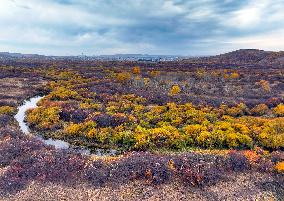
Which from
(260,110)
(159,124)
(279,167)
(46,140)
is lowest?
(46,140)

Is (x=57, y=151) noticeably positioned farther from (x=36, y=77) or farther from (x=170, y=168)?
(x=36, y=77)

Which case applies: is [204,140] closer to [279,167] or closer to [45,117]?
[279,167]

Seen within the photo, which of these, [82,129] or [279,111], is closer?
[82,129]

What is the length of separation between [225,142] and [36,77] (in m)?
51.0

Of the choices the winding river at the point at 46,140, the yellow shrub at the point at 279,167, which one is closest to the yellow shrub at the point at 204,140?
the winding river at the point at 46,140

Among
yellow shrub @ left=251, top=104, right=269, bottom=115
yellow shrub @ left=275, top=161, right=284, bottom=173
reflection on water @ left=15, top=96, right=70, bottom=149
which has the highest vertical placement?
yellow shrub @ left=275, top=161, right=284, bottom=173

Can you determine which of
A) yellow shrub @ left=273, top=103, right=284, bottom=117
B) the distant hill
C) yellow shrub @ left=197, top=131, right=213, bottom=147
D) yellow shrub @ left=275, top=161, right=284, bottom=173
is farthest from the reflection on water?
the distant hill

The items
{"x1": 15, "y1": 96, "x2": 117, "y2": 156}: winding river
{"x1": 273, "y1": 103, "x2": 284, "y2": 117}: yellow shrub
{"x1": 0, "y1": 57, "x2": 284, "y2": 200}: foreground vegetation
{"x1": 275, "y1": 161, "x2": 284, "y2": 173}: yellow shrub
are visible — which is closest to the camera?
{"x1": 0, "y1": 57, "x2": 284, "y2": 200}: foreground vegetation

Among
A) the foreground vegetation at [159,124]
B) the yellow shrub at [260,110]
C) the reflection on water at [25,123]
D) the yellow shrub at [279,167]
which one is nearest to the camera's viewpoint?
the yellow shrub at [279,167]

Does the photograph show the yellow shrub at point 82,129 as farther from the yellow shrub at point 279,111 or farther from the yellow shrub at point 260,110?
the yellow shrub at point 279,111

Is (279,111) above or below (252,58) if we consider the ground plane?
above

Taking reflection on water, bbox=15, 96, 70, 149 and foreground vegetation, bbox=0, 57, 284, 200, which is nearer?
foreground vegetation, bbox=0, 57, 284, 200

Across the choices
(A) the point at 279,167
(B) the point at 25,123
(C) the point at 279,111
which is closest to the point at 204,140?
(A) the point at 279,167

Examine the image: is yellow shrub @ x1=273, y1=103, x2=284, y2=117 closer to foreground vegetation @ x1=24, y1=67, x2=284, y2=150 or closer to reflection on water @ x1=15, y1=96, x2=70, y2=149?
foreground vegetation @ x1=24, y1=67, x2=284, y2=150
